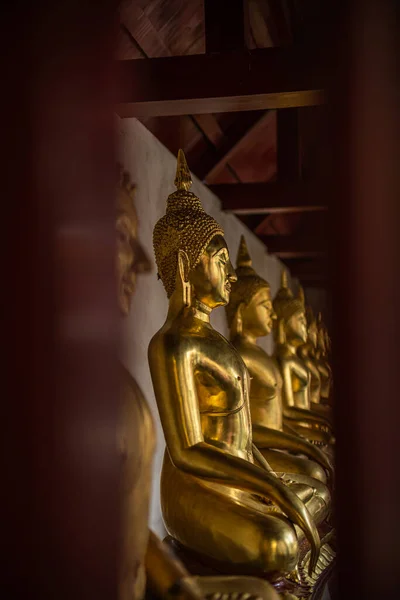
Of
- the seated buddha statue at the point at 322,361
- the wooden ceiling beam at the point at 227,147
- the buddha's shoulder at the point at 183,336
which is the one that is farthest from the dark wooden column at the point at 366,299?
the seated buddha statue at the point at 322,361

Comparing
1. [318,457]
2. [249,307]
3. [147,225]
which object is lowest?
[318,457]

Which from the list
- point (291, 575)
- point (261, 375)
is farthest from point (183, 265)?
point (261, 375)

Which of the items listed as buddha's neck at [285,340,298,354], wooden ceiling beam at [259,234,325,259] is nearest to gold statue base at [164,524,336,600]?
buddha's neck at [285,340,298,354]

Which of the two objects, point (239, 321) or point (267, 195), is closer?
point (239, 321)

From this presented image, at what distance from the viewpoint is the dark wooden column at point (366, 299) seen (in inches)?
20.6

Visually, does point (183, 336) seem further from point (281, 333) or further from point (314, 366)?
point (314, 366)

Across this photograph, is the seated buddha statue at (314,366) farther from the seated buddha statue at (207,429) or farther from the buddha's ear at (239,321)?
the seated buddha statue at (207,429)

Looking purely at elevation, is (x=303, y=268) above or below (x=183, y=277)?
above

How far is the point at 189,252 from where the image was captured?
6.67 ft

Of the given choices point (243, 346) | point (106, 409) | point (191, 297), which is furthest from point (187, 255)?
point (106, 409)

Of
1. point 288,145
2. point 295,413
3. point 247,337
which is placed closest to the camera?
point 247,337

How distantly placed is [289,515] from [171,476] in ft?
1.05

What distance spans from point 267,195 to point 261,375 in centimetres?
100

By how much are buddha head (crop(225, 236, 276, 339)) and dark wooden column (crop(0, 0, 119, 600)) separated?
8.06ft
